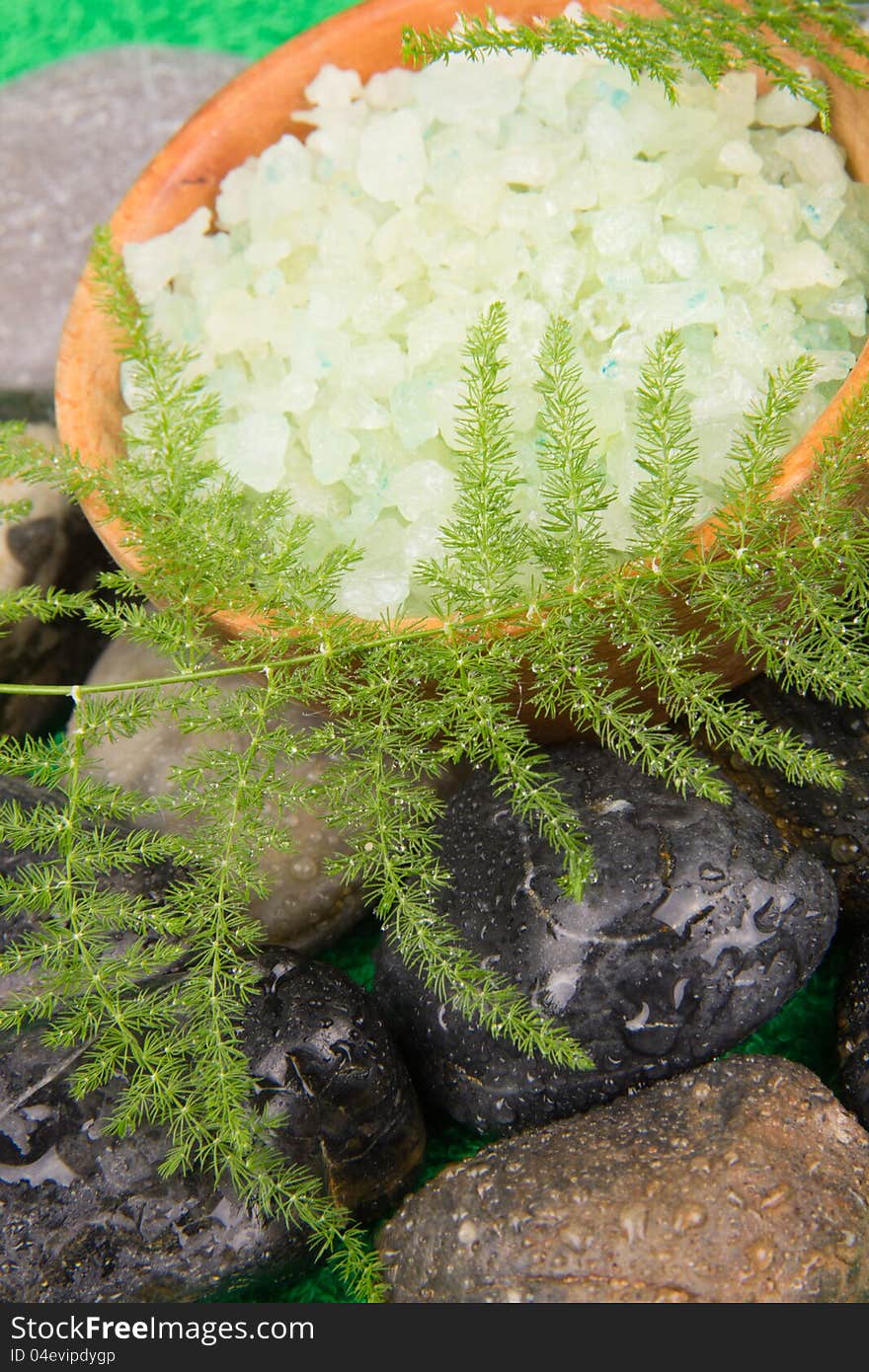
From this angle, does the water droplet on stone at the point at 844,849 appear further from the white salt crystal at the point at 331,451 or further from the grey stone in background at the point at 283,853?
the white salt crystal at the point at 331,451

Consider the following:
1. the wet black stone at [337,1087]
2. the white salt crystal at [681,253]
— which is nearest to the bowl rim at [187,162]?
the white salt crystal at [681,253]

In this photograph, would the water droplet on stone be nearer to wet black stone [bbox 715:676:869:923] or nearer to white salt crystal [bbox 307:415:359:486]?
wet black stone [bbox 715:676:869:923]

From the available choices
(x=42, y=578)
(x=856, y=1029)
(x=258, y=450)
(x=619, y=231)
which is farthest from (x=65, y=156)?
(x=856, y=1029)

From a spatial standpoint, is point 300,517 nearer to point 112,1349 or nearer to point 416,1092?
point 416,1092

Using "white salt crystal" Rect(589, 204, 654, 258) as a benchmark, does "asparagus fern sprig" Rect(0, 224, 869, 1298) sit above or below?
below

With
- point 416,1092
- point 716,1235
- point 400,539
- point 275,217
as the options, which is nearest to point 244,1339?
point 416,1092

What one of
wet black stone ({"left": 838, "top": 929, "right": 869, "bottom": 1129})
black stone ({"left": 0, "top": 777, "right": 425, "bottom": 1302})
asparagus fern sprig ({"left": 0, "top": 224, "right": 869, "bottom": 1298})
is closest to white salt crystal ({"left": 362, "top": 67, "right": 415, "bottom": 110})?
asparagus fern sprig ({"left": 0, "top": 224, "right": 869, "bottom": 1298})
